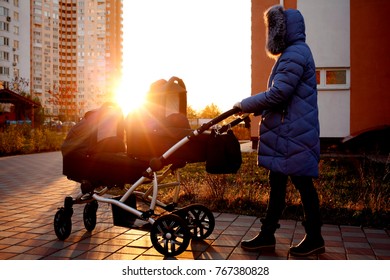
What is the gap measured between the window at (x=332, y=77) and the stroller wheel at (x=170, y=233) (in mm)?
11378

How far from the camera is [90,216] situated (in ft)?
16.8

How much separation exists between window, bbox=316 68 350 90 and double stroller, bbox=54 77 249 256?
10714 millimetres

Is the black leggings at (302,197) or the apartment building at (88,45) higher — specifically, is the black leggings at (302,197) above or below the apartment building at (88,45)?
below

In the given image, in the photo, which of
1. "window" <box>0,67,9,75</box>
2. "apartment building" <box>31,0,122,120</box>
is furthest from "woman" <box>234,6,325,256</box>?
"apartment building" <box>31,0,122,120</box>

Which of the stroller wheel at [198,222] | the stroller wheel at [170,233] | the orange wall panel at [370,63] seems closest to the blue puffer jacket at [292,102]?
the stroller wheel at [170,233]

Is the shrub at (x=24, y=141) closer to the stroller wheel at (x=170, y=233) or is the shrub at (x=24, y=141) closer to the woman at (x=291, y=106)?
the stroller wheel at (x=170, y=233)

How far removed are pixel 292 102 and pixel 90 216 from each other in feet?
7.97

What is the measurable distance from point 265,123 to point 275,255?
111cm

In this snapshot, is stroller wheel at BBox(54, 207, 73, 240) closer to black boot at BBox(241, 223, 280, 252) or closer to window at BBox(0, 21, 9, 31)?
black boot at BBox(241, 223, 280, 252)

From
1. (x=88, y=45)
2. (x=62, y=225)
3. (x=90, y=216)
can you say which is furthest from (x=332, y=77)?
(x=88, y=45)

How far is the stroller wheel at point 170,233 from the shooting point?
161 inches

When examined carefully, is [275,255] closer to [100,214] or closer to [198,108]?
[100,214]

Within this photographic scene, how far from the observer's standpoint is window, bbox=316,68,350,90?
1470 centimetres
